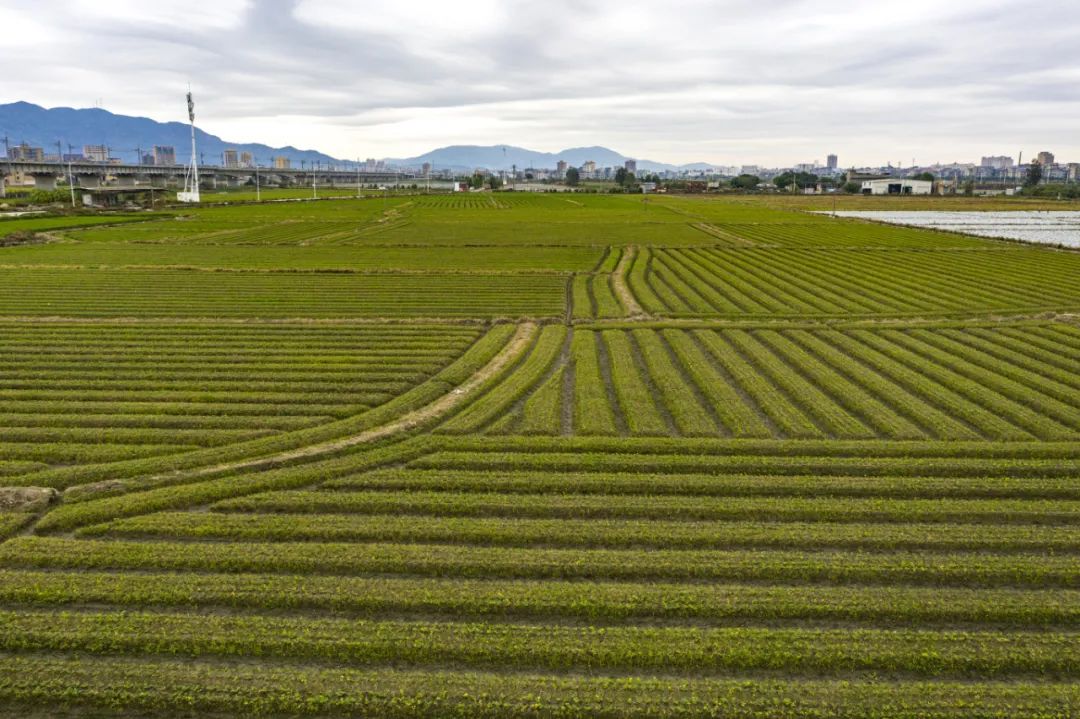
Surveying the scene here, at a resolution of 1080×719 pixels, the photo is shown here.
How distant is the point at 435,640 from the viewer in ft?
40.1

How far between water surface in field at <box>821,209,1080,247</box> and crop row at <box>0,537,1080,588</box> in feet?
302

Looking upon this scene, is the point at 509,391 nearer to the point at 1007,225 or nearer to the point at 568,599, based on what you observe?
the point at 568,599

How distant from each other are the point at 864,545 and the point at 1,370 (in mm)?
33558

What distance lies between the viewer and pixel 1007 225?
387 feet

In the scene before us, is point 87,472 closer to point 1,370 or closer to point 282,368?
point 282,368

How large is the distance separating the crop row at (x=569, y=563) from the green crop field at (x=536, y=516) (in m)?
0.08

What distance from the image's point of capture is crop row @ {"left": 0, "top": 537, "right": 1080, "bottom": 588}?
559 inches

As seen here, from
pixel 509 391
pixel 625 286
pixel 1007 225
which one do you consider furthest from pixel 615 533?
pixel 1007 225

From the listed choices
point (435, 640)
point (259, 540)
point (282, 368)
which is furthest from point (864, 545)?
point (282, 368)

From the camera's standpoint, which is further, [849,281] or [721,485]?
[849,281]

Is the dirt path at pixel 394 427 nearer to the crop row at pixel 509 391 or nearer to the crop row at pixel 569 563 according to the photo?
the crop row at pixel 509 391

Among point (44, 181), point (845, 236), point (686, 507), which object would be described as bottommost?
point (686, 507)

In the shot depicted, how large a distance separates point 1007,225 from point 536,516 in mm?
135024

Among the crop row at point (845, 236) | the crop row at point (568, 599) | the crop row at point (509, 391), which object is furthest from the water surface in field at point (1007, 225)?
the crop row at point (568, 599)
